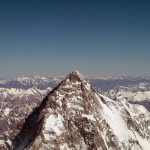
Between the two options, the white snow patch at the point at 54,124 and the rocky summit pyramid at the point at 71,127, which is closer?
the rocky summit pyramid at the point at 71,127

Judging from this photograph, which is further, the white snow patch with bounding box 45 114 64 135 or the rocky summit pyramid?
the white snow patch with bounding box 45 114 64 135

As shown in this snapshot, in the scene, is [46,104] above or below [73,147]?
above

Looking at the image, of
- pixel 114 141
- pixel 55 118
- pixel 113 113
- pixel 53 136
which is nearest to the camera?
pixel 53 136

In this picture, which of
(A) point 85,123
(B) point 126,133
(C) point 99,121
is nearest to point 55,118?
(A) point 85,123

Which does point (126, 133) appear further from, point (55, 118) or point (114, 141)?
point (55, 118)

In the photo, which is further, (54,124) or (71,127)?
(71,127)

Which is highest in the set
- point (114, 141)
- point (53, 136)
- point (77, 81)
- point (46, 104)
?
point (77, 81)

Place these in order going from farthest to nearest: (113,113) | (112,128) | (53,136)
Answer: (113,113), (112,128), (53,136)

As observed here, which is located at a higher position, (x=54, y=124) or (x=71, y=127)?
(x=54, y=124)
